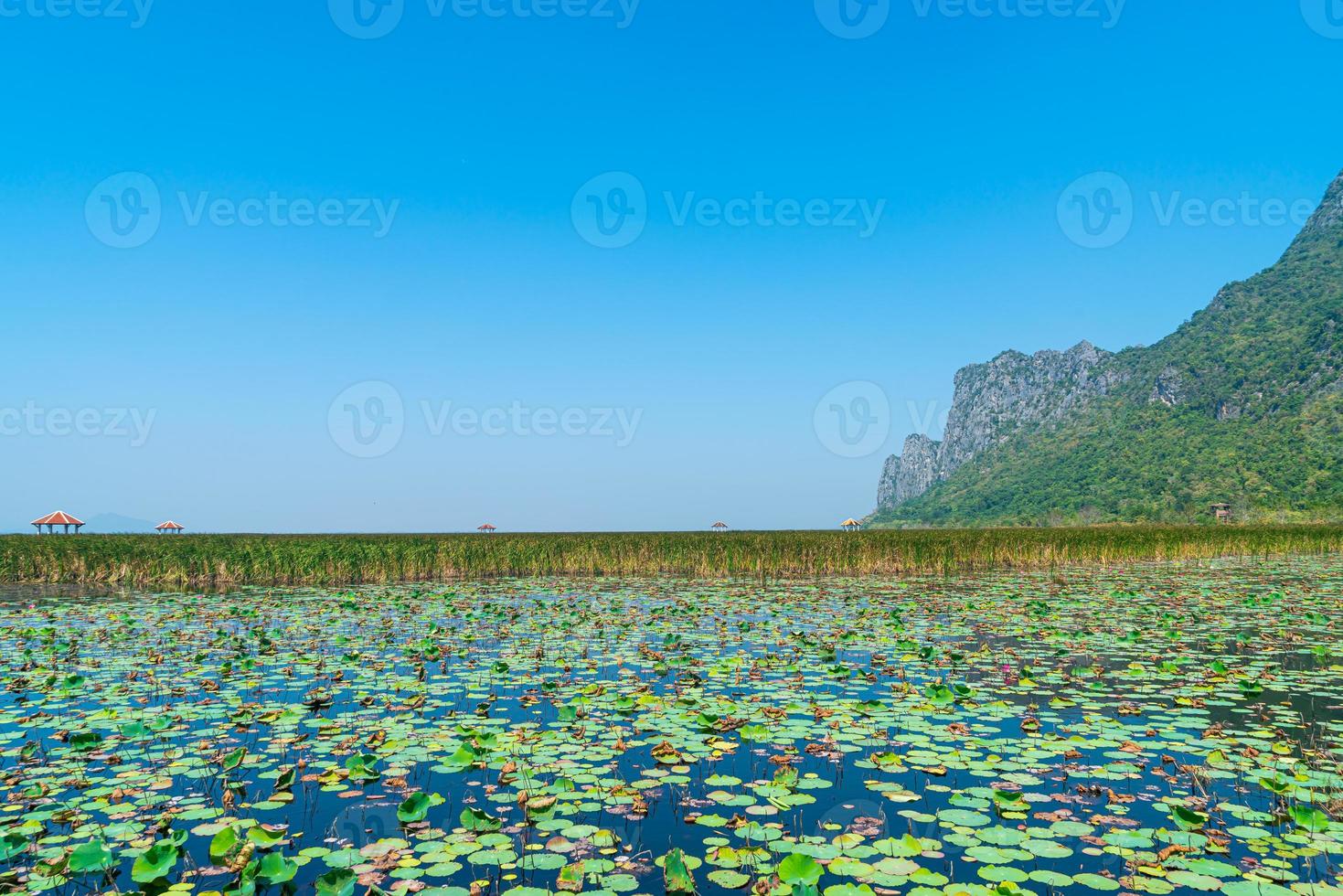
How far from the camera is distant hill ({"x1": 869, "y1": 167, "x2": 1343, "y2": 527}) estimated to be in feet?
256

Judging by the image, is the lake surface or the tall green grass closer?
the lake surface

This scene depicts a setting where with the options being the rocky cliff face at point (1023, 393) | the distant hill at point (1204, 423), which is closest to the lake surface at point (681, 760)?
the distant hill at point (1204, 423)

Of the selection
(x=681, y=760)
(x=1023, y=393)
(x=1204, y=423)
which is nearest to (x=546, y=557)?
(x=681, y=760)

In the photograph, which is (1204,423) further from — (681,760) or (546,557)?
(681,760)

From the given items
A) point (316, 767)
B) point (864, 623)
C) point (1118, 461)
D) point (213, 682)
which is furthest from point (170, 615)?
point (1118, 461)

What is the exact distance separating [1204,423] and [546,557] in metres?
96.0

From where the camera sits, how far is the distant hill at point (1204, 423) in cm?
7800

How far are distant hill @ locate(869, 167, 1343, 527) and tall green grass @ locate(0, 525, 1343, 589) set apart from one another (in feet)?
155

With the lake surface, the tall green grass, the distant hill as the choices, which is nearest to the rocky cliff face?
the distant hill

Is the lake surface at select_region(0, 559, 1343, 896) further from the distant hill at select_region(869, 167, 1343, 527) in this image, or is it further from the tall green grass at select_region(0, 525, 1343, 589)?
the distant hill at select_region(869, 167, 1343, 527)

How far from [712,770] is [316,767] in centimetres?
335

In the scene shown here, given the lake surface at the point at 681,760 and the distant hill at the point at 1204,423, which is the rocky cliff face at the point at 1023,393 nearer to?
the distant hill at the point at 1204,423

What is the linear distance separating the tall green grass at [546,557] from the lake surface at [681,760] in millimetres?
13835

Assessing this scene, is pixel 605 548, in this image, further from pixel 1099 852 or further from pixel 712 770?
pixel 1099 852
